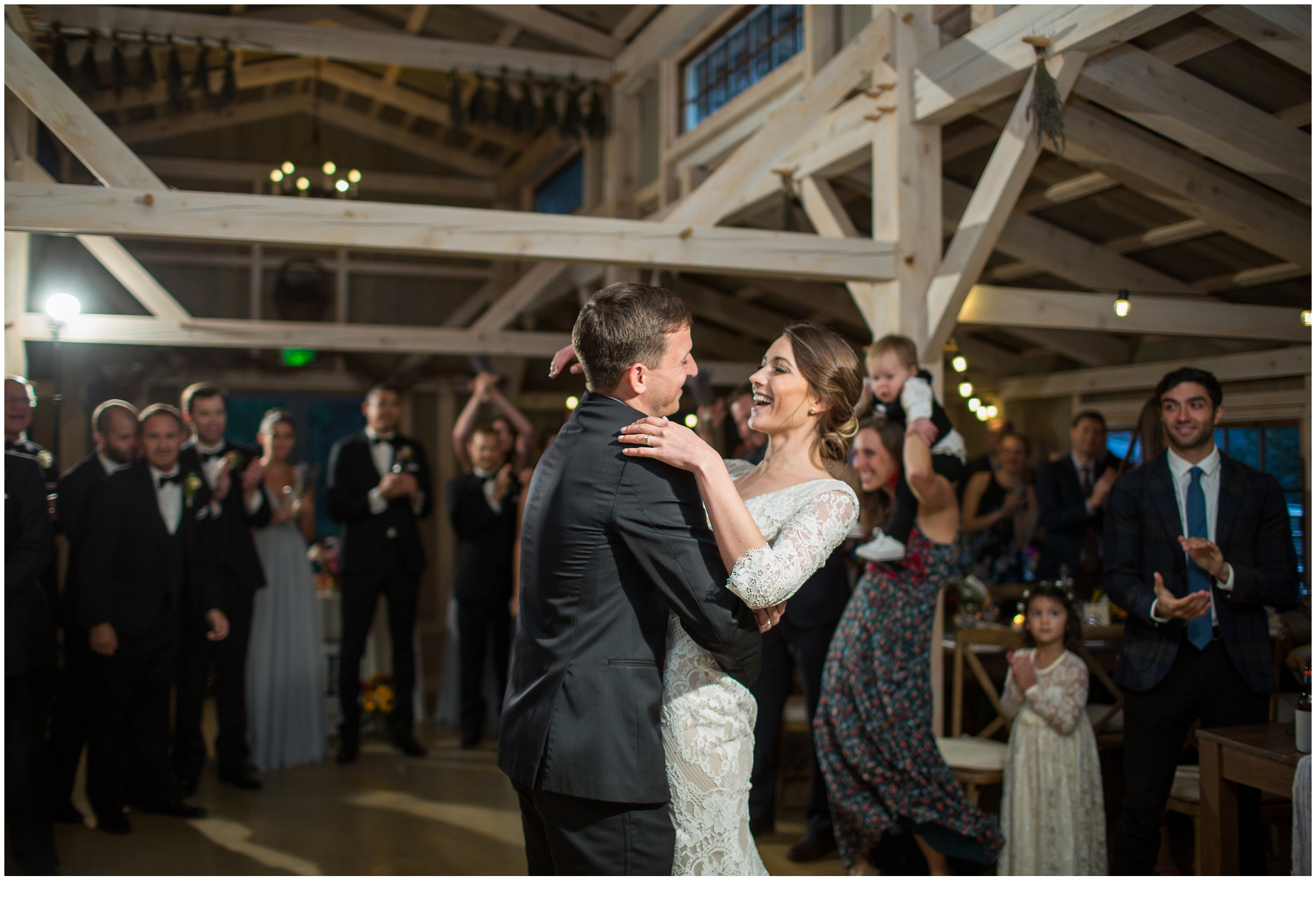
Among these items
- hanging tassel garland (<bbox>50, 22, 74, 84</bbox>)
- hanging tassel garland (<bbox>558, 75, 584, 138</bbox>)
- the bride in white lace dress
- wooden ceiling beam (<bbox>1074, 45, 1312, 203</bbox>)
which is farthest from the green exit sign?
the bride in white lace dress

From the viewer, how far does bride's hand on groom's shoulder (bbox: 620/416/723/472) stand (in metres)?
1.66

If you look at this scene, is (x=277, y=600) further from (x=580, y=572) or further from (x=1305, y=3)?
(x=1305, y=3)

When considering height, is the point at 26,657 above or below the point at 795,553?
below

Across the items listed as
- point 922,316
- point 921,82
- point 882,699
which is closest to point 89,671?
point 882,699

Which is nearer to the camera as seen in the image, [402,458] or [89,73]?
[402,458]

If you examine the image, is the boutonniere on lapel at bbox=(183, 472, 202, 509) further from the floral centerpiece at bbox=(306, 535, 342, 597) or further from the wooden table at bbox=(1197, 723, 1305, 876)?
the wooden table at bbox=(1197, 723, 1305, 876)

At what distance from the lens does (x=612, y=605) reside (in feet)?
5.58

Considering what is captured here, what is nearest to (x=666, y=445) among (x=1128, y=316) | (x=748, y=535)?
(x=748, y=535)

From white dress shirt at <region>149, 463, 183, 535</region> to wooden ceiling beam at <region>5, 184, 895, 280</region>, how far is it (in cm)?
116

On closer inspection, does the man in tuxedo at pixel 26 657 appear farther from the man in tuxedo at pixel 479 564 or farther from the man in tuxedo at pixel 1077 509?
the man in tuxedo at pixel 1077 509

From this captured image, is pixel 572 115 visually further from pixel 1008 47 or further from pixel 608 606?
pixel 608 606

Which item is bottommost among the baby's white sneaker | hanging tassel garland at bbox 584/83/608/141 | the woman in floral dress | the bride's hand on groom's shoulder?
the woman in floral dress

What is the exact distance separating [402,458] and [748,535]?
→ 383 centimetres

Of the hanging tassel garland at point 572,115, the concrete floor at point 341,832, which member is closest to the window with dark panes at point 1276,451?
the concrete floor at point 341,832
